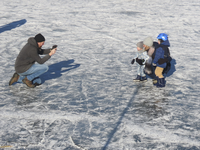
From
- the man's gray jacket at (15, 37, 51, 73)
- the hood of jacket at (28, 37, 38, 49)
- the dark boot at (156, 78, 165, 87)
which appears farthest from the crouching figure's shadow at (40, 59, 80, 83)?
the dark boot at (156, 78, 165, 87)

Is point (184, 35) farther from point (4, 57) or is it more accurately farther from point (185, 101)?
point (4, 57)

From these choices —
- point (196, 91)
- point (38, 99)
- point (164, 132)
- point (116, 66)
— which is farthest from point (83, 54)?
point (164, 132)

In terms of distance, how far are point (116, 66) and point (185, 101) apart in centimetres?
238

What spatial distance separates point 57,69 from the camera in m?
7.15

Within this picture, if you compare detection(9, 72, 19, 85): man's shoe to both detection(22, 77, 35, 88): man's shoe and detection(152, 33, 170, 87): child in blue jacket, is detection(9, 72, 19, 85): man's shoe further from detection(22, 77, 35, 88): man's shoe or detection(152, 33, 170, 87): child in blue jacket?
detection(152, 33, 170, 87): child in blue jacket

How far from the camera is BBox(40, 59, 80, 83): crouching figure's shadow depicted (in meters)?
6.69

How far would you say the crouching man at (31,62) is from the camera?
18.4ft

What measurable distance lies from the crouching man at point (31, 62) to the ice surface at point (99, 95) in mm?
232

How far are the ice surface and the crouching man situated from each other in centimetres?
23

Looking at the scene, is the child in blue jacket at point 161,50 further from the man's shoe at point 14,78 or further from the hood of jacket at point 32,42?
the man's shoe at point 14,78

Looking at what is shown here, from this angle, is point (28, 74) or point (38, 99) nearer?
point (38, 99)

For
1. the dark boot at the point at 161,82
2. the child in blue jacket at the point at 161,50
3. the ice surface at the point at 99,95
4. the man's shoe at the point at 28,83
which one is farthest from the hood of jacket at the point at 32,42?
the dark boot at the point at 161,82

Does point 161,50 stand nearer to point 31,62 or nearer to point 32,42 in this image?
point 32,42

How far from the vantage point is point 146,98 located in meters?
5.57
